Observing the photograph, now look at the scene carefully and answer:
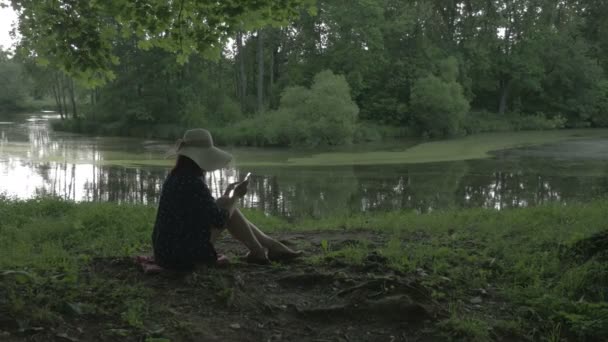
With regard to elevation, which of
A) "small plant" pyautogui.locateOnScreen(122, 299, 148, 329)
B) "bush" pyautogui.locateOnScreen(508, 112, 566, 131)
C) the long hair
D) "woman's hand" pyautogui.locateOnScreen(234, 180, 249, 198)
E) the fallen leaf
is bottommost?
the fallen leaf

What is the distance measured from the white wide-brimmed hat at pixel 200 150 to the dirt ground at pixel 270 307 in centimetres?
88

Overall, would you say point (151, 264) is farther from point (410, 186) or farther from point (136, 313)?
point (410, 186)

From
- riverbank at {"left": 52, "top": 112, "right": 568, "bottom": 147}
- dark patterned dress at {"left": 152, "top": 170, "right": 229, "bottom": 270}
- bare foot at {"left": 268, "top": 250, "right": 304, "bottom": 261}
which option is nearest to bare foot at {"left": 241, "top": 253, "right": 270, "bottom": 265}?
bare foot at {"left": 268, "top": 250, "right": 304, "bottom": 261}

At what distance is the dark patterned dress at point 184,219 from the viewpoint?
15.3 ft

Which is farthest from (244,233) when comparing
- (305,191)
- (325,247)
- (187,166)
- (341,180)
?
(341,180)

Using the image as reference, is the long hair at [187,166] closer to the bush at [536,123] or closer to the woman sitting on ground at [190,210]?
the woman sitting on ground at [190,210]

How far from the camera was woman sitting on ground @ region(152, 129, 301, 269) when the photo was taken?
15.4ft

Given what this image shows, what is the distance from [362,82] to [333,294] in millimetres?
37441

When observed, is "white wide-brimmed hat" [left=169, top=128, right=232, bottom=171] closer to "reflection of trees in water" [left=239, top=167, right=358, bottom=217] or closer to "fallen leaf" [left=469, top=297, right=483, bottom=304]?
"fallen leaf" [left=469, top=297, right=483, bottom=304]

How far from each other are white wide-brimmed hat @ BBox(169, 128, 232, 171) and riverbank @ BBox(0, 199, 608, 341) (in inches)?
35.1

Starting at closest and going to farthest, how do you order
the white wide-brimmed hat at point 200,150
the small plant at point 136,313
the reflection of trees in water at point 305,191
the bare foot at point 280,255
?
1. the small plant at point 136,313
2. the white wide-brimmed hat at point 200,150
3. the bare foot at point 280,255
4. the reflection of trees in water at point 305,191

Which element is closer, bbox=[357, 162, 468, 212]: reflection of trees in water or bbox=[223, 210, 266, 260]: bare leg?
bbox=[223, 210, 266, 260]: bare leg

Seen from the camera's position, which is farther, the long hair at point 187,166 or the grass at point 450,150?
the grass at point 450,150

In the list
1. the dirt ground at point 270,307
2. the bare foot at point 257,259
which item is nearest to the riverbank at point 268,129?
the bare foot at point 257,259
